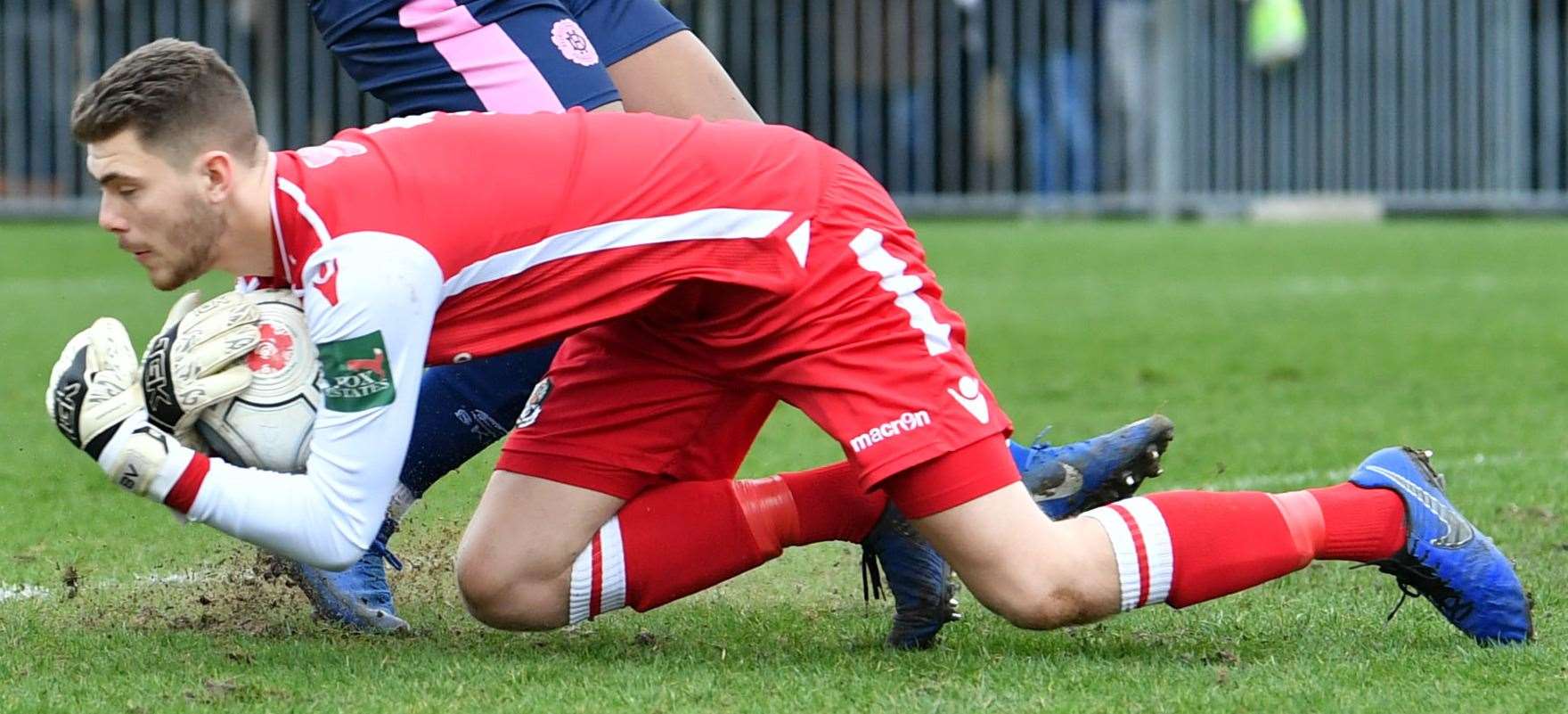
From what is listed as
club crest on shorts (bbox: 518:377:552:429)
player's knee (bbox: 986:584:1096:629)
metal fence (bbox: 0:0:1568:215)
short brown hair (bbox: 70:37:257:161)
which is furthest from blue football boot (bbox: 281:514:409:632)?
metal fence (bbox: 0:0:1568:215)

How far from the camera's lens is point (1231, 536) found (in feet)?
12.5

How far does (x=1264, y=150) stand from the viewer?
1598 centimetres

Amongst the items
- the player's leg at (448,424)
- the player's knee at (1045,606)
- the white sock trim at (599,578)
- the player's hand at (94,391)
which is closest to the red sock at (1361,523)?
the player's knee at (1045,606)

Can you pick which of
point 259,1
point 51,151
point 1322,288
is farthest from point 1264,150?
point 51,151

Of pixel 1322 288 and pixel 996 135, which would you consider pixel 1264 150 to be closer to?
pixel 996 135

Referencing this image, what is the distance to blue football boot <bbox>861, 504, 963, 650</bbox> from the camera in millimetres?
3988

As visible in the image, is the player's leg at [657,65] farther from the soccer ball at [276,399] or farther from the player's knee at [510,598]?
the soccer ball at [276,399]

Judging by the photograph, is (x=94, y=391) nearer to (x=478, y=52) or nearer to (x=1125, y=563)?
(x=478, y=52)

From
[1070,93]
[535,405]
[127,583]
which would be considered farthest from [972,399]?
[1070,93]

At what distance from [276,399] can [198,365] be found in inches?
5.1

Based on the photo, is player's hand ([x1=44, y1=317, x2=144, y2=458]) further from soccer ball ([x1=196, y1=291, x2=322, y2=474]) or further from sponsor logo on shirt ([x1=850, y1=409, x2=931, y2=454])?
sponsor logo on shirt ([x1=850, y1=409, x2=931, y2=454])

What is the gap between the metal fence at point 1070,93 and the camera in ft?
49.0

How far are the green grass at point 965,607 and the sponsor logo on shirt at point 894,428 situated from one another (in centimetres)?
38

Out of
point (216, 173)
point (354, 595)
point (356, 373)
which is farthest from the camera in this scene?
point (354, 595)
